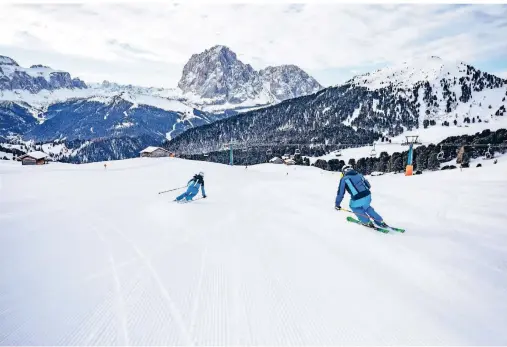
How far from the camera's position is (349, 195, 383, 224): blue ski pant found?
995 centimetres

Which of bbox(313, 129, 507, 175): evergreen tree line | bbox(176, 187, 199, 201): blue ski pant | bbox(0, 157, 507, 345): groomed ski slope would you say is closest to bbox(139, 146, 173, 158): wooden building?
bbox(313, 129, 507, 175): evergreen tree line

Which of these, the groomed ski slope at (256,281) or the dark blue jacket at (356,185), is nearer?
the groomed ski slope at (256,281)

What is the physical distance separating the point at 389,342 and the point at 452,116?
9035 inches

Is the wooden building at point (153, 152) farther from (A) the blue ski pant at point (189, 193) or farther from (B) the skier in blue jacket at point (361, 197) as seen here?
(B) the skier in blue jacket at point (361, 197)

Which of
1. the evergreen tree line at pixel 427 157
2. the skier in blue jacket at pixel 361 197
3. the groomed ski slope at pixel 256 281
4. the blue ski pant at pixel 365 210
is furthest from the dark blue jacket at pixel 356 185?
the evergreen tree line at pixel 427 157

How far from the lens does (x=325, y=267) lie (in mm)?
6840

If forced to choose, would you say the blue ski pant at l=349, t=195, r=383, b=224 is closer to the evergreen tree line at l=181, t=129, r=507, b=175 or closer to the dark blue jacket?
the dark blue jacket

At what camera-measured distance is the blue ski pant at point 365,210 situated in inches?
392

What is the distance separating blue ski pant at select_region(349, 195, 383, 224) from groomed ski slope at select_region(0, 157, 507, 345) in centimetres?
48

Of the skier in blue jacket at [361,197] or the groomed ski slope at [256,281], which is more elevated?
the skier in blue jacket at [361,197]

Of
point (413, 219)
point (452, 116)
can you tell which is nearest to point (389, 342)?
point (413, 219)

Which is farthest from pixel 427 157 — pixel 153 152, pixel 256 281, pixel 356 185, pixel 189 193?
pixel 256 281

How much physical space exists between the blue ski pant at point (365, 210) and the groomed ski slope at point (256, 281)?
18.8 inches

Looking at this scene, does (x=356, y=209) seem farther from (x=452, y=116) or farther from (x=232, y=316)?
(x=452, y=116)
